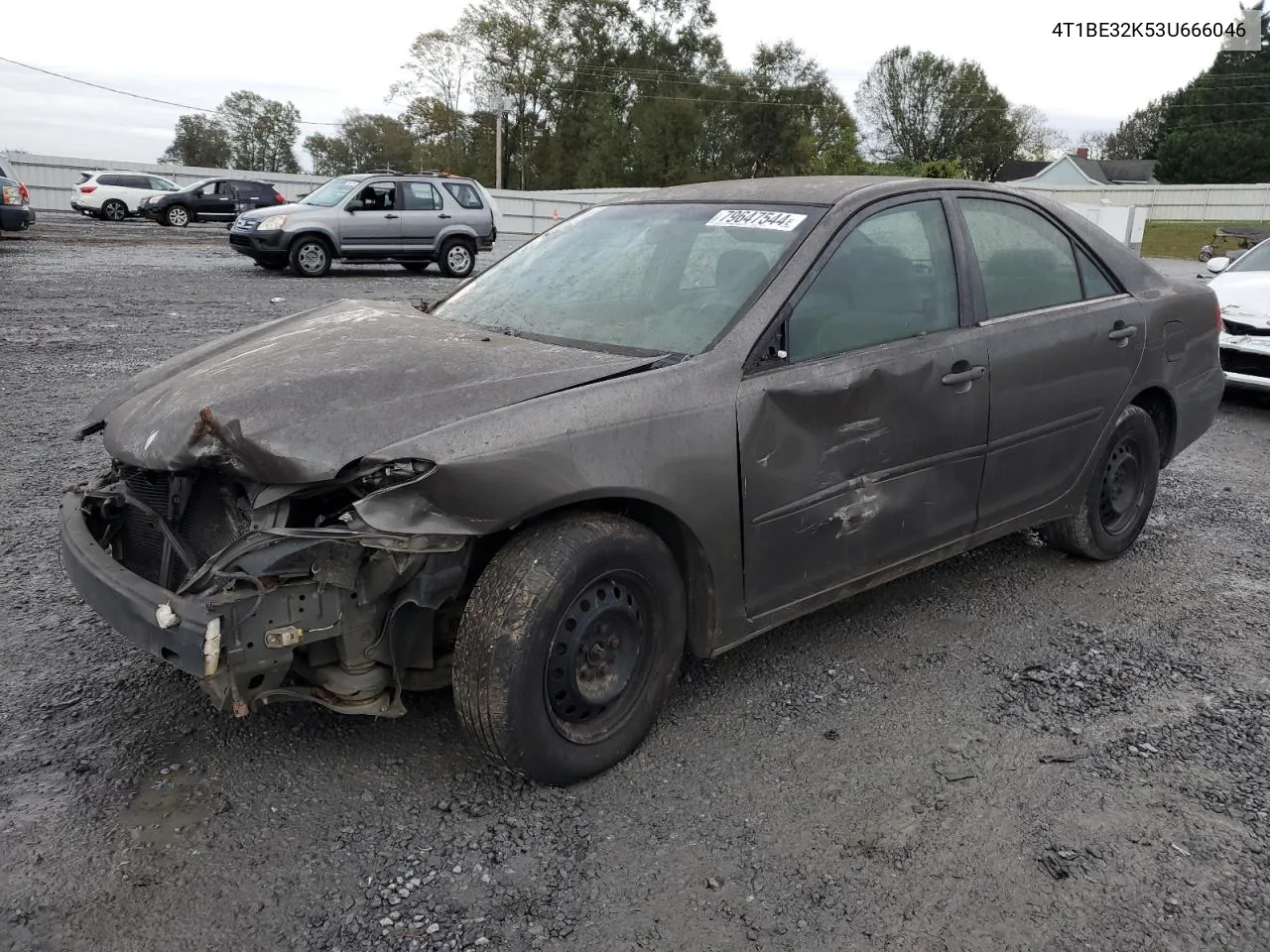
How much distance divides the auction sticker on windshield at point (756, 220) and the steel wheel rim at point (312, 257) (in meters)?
14.5

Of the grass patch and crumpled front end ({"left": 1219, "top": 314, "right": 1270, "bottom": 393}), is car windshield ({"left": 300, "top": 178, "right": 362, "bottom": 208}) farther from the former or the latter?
the grass patch

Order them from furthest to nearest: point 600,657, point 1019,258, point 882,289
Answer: point 1019,258
point 882,289
point 600,657

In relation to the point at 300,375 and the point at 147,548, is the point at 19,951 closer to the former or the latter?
the point at 147,548

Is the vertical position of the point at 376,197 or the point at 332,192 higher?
the point at 332,192

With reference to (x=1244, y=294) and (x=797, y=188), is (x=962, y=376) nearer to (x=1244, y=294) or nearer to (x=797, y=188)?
(x=797, y=188)

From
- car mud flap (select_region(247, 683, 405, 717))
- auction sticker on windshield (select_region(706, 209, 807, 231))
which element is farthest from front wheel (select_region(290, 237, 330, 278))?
car mud flap (select_region(247, 683, 405, 717))

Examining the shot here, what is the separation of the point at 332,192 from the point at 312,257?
4.42 feet

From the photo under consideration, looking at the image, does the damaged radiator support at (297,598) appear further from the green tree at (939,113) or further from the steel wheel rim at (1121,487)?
the green tree at (939,113)

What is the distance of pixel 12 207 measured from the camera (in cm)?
1847

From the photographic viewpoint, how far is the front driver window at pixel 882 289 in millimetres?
3389

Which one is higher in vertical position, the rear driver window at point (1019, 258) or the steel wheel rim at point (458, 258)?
the rear driver window at point (1019, 258)

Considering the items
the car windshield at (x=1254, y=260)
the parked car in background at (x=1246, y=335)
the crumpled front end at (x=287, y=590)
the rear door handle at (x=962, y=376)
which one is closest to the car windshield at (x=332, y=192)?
the car windshield at (x=1254, y=260)

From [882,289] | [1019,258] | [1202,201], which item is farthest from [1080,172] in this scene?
[882,289]

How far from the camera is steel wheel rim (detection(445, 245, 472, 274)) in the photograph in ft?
60.4
